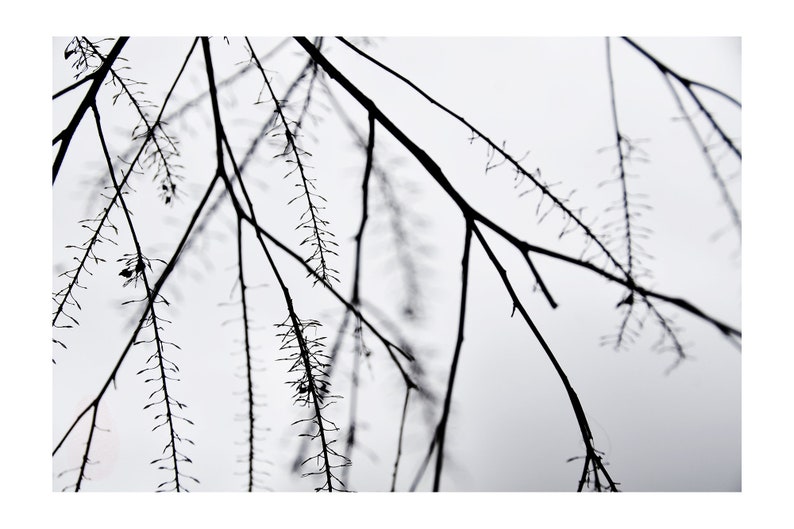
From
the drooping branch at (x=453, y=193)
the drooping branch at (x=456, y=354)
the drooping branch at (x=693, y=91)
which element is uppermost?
the drooping branch at (x=693, y=91)

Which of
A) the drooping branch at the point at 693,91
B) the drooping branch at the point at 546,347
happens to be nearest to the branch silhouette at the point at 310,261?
the drooping branch at the point at 693,91

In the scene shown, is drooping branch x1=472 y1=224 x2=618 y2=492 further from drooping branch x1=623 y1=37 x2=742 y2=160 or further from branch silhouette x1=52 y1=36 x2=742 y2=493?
drooping branch x1=623 y1=37 x2=742 y2=160

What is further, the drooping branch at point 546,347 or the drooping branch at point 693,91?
the drooping branch at point 693,91

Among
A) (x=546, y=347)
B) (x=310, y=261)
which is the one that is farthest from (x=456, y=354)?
(x=310, y=261)

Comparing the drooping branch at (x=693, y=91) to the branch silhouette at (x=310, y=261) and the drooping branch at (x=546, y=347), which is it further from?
Result: the drooping branch at (x=546, y=347)

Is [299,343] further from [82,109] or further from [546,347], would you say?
[82,109]

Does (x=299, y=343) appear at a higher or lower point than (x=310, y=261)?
lower

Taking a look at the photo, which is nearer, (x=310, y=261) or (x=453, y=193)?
(x=453, y=193)

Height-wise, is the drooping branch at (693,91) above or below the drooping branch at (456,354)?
above

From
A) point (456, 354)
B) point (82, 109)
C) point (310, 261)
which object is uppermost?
point (82, 109)

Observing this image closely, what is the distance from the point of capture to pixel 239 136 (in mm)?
1086

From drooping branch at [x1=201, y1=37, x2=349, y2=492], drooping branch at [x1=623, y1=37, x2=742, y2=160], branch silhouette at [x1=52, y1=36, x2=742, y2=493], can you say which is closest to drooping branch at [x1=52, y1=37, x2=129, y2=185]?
branch silhouette at [x1=52, y1=36, x2=742, y2=493]
